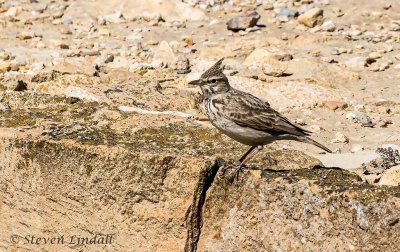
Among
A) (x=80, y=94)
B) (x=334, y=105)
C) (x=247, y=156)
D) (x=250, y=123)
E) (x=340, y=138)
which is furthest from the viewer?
(x=334, y=105)

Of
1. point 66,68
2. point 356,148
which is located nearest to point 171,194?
point 356,148

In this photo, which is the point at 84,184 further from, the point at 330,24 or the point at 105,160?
the point at 330,24

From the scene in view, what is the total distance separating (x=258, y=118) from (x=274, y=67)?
5.64m

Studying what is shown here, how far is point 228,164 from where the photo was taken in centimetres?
531

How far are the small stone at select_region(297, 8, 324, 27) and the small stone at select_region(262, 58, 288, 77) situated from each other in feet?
7.91

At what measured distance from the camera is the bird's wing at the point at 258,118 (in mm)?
5852

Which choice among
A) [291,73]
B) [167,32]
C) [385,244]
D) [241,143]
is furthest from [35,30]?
[385,244]

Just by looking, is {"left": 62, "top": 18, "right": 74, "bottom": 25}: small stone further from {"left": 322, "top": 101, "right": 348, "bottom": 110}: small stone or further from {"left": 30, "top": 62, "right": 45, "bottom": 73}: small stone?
{"left": 322, "top": 101, "right": 348, "bottom": 110}: small stone

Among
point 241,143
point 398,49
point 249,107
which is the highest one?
point 249,107

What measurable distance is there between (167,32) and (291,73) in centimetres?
336

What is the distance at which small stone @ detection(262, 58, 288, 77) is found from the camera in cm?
1130

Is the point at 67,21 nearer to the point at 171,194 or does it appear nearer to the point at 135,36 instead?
the point at 135,36

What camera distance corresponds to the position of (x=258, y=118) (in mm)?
5898

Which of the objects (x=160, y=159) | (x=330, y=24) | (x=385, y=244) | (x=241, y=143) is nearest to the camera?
(x=385, y=244)
